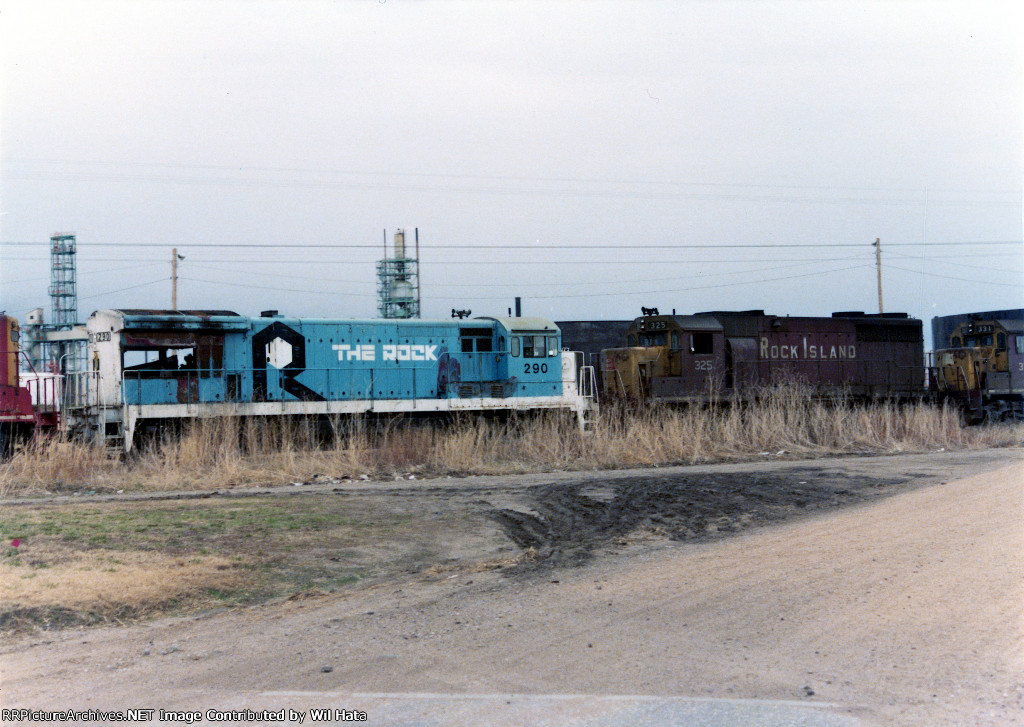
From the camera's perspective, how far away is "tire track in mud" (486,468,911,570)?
10508mm

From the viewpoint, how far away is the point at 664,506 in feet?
41.6

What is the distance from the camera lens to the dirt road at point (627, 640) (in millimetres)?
5137

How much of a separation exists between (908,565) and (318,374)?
54.0 feet

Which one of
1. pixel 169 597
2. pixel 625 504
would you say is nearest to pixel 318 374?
pixel 625 504

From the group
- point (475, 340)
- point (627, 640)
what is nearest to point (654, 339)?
point (475, 340)

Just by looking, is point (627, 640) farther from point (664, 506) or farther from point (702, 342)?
point (702, 342)

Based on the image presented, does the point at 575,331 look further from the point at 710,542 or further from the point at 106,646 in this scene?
the point at 106,646

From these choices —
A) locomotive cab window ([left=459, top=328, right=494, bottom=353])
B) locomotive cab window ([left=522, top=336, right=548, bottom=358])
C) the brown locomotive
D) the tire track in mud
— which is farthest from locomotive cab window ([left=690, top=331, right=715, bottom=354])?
the tire track in mud

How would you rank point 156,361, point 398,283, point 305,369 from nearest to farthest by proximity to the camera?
point 156,361 → point 305,369 → point 398,283

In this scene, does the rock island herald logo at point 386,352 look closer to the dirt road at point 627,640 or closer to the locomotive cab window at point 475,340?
the locomotive cab window at point 475,340

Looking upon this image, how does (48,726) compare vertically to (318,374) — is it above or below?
below

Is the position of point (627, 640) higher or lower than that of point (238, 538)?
lower

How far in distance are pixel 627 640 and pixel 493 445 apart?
14.5m

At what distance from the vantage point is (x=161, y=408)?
66.4 feet
